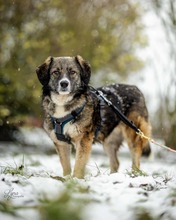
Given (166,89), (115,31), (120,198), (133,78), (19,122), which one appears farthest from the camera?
(133,78)

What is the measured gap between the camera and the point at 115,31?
19.1 metres

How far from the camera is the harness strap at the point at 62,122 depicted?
588 centimetres

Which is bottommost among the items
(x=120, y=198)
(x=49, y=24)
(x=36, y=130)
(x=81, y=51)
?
(x=36, y=130)

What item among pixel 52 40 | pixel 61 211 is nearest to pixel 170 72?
pixel 52 40

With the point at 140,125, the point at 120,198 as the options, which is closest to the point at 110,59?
the point at 140,125

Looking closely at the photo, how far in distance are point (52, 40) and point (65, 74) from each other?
35.3 ft

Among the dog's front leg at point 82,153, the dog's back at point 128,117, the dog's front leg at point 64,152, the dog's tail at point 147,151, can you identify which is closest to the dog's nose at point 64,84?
the dog's front leg at point 64,152

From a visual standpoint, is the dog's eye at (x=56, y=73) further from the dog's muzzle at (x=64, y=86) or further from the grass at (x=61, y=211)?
the grass at (x=61, y=211)

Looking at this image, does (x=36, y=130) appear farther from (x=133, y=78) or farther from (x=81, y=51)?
(x=133, y=78)

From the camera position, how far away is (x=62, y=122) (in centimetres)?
588

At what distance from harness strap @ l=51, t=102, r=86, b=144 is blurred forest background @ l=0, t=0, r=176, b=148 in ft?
26.2

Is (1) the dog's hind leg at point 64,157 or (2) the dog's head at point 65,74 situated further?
(1) the dog's hind leg at point 64,157

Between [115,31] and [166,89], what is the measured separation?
21.1ft

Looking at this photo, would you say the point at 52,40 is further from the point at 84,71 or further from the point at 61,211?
the point at 61,211
